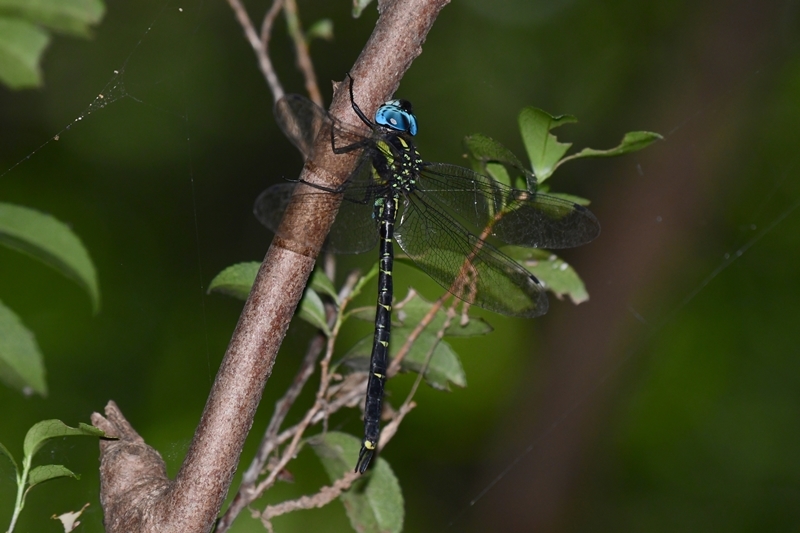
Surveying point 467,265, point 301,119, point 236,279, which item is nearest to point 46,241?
point 236,279

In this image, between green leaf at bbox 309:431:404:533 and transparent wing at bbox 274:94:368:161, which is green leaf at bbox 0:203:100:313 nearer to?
transparent wing at bbox 274:94:368:161

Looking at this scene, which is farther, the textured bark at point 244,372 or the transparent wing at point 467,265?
the transparent wing at point 467,265

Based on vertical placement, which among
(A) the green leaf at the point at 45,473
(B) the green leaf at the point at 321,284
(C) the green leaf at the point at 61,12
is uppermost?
(C) the green leaf at the point at 61,12

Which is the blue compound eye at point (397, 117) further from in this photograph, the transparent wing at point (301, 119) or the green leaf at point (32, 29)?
the green leaf at point (32, 29)

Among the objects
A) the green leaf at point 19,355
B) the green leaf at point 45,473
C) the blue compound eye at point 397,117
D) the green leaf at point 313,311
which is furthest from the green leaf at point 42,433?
the blue compound eye at point 397,117

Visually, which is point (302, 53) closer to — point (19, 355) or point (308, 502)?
point (19, 355)

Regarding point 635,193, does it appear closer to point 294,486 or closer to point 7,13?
point 294,486
